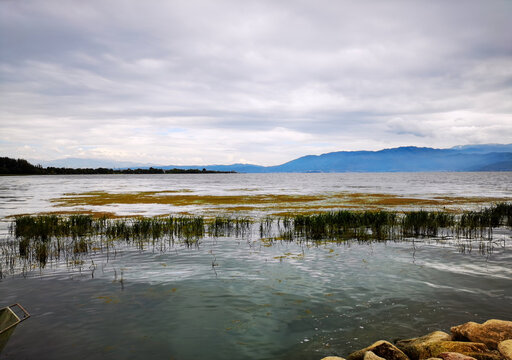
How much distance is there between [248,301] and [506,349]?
280 inches

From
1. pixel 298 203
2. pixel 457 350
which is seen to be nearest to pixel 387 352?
pixel 457 350

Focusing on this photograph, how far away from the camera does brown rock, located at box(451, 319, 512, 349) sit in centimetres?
741

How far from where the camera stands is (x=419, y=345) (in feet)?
24.3

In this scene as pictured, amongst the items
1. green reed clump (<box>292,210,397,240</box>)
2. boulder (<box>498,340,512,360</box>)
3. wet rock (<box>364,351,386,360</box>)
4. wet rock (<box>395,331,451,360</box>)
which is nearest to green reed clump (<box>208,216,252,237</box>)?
green reed clump (<box>292,210,397,240</box>)

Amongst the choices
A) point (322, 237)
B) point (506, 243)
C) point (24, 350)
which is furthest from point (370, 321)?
point (506, 243)

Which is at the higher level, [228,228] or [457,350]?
[457,350]

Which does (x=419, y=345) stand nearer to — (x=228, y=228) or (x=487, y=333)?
(x=487, y=333)

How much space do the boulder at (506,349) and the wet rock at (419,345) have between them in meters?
1.19

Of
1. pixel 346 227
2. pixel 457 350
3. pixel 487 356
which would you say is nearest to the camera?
pixel 487 356

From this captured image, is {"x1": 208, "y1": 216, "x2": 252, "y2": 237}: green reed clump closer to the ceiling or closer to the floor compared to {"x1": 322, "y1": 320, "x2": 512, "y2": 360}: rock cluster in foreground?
closer to the floor

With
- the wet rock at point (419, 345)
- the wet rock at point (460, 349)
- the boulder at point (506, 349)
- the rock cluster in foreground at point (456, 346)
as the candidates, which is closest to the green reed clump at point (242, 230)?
the rock cluster in foreground at point (456, 346)

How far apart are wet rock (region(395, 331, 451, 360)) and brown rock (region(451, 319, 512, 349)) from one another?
35cm

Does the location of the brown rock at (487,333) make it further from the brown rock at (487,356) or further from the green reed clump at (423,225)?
the green reed clump at (423,225)

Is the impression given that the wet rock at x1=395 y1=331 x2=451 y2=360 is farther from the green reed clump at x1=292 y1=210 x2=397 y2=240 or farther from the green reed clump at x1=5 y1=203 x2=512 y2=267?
the green reed clump at x1=292 y1=210 x2=397 y2=240
